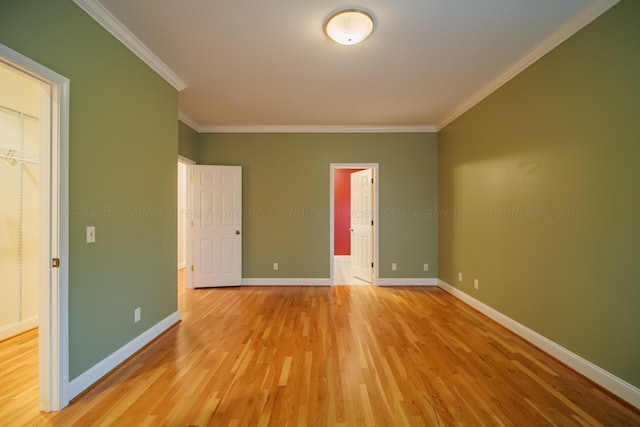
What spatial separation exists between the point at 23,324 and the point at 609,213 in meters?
5.27

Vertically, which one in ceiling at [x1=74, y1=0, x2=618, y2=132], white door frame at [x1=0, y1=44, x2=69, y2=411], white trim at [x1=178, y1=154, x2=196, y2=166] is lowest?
white door frame at [x1=0, y1=44, x2=69, y2=411]

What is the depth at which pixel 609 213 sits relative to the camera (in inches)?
75.7

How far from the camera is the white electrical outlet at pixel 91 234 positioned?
1.95 meters

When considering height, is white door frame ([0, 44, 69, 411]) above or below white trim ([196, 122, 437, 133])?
below

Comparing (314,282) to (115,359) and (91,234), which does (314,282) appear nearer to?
(115,359)

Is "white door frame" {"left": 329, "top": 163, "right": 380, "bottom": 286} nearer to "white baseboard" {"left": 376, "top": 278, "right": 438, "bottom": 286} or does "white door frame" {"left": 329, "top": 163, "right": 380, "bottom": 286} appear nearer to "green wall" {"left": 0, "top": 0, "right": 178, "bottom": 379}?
"white baseboard" {"left": 376, "top": 278, "right": 438, "bottom": 286}

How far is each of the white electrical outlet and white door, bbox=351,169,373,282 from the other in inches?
155

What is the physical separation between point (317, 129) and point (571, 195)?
3533mm

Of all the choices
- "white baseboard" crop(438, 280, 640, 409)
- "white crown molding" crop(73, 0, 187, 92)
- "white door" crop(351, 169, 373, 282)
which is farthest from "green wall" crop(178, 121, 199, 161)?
"white baseboard" crop(438, 280, 640, 409)

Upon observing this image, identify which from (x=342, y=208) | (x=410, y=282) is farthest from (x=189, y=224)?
(x=342, y=208)

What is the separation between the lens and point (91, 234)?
1.97m

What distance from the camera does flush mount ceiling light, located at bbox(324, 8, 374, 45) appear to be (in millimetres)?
2027

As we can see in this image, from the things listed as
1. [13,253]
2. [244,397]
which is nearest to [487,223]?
[244,397]

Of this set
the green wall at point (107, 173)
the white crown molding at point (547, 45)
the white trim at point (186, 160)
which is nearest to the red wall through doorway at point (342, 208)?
the white trim at point (186, 160)
